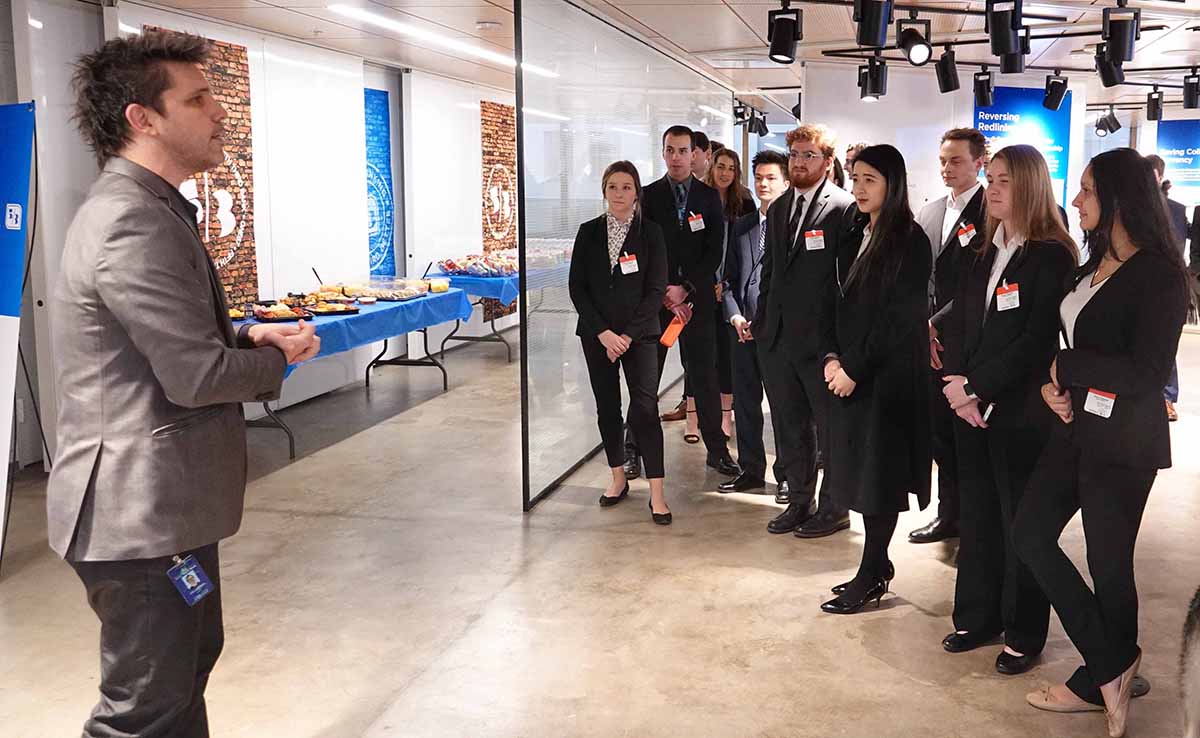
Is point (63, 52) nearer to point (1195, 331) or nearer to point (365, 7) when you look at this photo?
point (365, 7)

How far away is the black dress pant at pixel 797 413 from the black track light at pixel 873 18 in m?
2.29

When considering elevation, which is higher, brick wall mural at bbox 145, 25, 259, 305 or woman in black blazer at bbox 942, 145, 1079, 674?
brick wall mural at bbox 145, 25, 259, 305

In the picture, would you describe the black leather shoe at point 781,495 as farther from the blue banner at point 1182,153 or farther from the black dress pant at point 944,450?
the blue banner at point 1182,153

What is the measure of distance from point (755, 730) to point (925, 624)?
1020 millimetres

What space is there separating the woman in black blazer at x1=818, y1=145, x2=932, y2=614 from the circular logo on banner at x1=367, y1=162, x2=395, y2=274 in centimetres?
593

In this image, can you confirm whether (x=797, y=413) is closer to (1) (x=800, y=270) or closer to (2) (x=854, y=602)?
(1) (x=800, y=270)

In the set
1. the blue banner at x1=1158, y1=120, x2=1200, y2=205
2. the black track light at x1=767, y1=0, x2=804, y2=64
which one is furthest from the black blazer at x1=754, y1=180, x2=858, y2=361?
the blue banner at x1=1158, y1=120, x2=1200, y2=205

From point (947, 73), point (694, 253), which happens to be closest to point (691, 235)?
point (694, 253)

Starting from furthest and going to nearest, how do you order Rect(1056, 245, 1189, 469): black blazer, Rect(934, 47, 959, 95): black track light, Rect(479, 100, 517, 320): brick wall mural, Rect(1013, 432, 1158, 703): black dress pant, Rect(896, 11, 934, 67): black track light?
Rect(479, 100, 517, 320): brick wall mural < Rect(934, 47, 959, 95): black track light < Rect(896, 11, 934, 67): black track light < Rect(1013, 432, 1158, 703): black dress pant < Rect(1056, 245, 1189, 469): black blazer

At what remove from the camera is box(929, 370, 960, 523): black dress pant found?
→ 4.36m

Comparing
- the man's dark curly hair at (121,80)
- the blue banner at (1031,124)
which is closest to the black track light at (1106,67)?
the blue banner at (1031,124)

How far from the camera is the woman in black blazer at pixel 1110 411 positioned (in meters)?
2.62

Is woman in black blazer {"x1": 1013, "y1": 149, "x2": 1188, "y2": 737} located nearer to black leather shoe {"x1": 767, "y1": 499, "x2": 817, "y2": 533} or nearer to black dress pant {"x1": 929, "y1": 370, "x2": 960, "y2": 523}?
black dress pant {"x1": 929, "y1": 370, "x2": 960, "y2": 523}

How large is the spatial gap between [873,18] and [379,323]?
3.59 m
